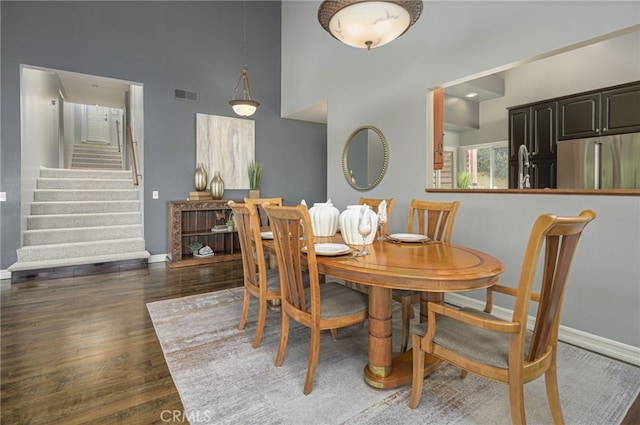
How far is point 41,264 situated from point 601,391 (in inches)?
218

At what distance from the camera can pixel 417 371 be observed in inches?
62.4

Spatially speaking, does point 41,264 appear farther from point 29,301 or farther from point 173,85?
point 173,85

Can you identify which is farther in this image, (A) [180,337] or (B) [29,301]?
(B) [29,301]

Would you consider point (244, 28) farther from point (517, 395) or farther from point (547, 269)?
point (517, 395)

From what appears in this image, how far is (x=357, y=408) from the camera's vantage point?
5.31 feet

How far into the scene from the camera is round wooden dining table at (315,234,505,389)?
4.62 ft

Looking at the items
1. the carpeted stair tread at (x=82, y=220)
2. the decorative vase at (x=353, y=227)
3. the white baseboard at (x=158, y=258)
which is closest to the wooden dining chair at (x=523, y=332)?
the decorative vase at (x=353, y=227)

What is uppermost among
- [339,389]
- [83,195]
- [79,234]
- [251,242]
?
[83,195]

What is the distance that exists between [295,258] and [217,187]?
12.4 feet

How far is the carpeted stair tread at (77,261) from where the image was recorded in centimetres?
393

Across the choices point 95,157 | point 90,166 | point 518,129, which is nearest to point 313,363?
point 518,129

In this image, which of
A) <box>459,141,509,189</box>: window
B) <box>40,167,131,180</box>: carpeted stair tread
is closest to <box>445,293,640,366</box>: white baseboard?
<box>459,141,509,189</box>: window

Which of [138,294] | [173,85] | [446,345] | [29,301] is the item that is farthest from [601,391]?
[173,85]

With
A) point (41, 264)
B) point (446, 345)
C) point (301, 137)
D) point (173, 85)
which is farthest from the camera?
point (301, 137)
